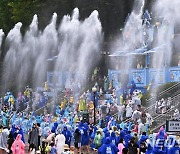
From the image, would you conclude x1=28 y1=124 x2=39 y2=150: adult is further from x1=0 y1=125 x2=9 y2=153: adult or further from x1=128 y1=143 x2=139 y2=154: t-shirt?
x1=128 y1=143 x2=139 y2=154: t-shirt

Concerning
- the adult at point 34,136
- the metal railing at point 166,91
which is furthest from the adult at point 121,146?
the metal railing at point 166,91

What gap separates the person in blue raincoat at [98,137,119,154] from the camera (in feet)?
70.6

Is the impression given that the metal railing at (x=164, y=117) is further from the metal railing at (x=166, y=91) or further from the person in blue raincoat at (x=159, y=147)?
the person in blue raincoat at (x=159, y=147)

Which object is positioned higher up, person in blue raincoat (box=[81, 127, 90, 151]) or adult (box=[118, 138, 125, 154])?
person in blue raincoat (box=[81, 127, 90, 151])

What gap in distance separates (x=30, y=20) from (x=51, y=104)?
12974 millimetres

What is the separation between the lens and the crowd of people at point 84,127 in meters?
22.1

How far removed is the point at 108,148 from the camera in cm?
2158

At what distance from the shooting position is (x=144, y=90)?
40719 mm

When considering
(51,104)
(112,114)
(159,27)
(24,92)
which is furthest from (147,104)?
(24,92)

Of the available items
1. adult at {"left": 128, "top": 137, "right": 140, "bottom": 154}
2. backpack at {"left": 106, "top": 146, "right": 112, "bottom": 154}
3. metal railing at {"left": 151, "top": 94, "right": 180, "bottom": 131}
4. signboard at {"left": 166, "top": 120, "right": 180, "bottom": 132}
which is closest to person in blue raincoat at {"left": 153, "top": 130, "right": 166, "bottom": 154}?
adult at {"left": 128, "top": 137, "right": 140, "bottom": 154}

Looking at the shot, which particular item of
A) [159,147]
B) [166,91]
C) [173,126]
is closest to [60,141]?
[159,147]

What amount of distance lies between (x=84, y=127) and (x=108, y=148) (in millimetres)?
6884

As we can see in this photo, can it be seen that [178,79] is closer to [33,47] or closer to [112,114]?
[112,114]

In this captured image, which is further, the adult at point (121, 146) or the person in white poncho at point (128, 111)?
the person in white poncho at point (128, 111)
